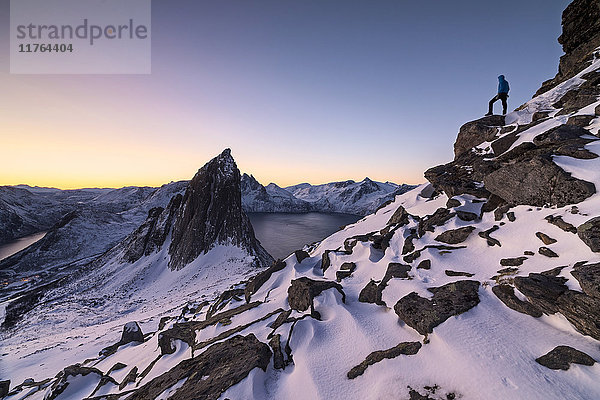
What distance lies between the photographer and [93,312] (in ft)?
102

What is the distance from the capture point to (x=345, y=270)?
37.2ft

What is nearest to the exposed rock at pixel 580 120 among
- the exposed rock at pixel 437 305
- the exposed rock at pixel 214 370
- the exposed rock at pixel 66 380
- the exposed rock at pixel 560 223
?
the exposed rock at pixel 560 223

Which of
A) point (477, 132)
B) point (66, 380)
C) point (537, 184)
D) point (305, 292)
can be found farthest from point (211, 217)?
point (537, 184)

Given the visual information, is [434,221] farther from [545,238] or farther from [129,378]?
[129,378]

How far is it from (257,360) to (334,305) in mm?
3151

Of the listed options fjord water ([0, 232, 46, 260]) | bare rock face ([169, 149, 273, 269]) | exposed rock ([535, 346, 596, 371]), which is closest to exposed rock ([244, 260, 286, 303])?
exposed rock ([535, 346, 596, 371])

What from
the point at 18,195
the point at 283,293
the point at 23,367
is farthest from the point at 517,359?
the point at 18,195

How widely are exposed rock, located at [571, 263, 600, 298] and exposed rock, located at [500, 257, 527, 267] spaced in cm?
180

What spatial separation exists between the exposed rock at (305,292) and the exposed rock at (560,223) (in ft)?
24.1

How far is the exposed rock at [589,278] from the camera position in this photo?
4539 millimetres

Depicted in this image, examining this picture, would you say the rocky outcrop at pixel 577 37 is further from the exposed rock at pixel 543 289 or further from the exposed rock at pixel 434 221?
the exposed rock at pixel 543 289

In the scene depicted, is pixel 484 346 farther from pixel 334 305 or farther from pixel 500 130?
pixel 500 130

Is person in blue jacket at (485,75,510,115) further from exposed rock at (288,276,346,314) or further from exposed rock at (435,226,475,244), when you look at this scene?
exposed rock at (288,276,346,314)

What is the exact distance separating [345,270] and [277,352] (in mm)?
5571
